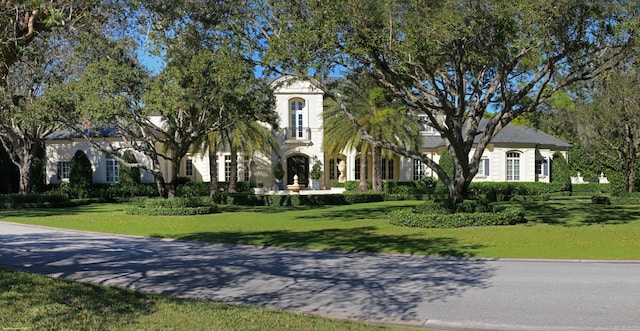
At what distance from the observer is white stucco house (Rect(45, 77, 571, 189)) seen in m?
45.8

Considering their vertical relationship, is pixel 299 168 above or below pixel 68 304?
above

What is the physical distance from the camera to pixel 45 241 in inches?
642

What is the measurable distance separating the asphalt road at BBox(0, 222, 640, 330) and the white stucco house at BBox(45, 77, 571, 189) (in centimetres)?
3171

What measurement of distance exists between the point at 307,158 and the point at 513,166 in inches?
658

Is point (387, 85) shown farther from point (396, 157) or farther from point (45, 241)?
point (396, 157)

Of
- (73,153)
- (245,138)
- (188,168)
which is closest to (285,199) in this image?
(245,138)

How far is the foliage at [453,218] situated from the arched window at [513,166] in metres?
26.2

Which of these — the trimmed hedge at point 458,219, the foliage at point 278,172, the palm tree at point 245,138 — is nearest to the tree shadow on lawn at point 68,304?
the trimmed hedge at point 458,219

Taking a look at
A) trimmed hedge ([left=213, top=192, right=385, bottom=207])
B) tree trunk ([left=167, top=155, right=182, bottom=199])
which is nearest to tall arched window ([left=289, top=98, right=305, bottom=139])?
trimmed hedge ([left=213, top=192, right=385, bottom=207])

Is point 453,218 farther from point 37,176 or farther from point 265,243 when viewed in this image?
point 37,176

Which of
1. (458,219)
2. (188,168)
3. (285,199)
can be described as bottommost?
(458,219)

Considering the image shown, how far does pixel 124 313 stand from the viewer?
7031mm

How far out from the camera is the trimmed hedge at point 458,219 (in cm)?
1948

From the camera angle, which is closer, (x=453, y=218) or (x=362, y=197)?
(x=453, y=218)
